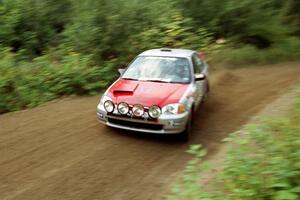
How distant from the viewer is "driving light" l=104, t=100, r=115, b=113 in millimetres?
7284

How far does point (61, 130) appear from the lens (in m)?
7.93

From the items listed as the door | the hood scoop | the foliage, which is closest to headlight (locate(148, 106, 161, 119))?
the hood scoop

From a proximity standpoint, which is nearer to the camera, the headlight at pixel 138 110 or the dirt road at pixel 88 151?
the dirt road at pixel 88 151

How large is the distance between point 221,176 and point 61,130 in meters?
4.24

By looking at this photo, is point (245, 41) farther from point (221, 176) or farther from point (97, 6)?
point (221, 176)

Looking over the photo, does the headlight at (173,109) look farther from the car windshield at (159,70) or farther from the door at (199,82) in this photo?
the door at (199,82)

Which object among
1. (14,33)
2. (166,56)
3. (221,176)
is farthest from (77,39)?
(221,176)

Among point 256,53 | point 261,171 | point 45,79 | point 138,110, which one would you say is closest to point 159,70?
point 138,110

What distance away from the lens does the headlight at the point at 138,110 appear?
7059 millimetres

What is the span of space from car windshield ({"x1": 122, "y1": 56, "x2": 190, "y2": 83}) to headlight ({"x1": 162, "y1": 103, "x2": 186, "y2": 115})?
2.99 feet

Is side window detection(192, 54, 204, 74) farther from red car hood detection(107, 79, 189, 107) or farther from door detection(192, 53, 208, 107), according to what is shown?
red car hood detection(107, 79, 189, 107)

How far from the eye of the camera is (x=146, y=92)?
7391 mm

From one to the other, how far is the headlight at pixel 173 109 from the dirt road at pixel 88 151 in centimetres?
69

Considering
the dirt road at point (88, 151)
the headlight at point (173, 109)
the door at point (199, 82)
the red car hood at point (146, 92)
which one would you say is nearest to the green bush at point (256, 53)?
the dirt road at point (88, 151)
